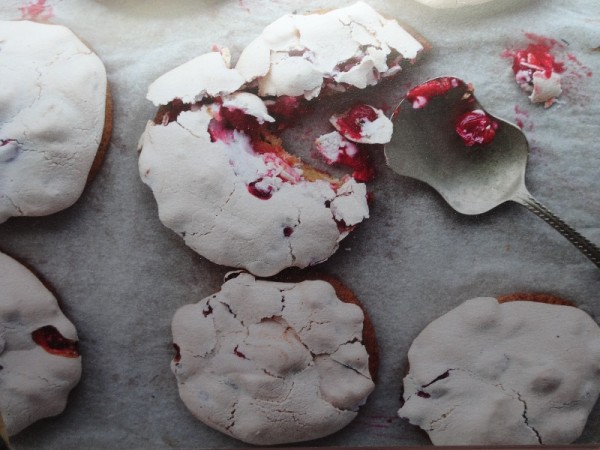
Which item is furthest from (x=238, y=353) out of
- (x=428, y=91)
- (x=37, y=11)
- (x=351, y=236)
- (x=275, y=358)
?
(x=37, y=11)

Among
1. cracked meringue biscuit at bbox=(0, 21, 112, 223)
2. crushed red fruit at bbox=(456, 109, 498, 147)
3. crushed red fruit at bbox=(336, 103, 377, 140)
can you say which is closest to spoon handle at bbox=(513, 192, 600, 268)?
crushed red fruit at bbox=(456, 109, 498, 147)

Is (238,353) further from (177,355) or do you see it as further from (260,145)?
(260,145)

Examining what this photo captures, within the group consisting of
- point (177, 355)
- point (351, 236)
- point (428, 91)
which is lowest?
point (177, 355)

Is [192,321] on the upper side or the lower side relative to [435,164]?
lower

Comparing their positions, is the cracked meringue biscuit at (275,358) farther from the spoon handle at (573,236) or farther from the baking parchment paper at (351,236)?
the spoon handle at (573,236)

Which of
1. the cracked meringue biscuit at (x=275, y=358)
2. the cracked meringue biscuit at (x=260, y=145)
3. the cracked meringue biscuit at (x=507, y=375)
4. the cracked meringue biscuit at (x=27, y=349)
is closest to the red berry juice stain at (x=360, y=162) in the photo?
the cracked meringue biscuit at (x=260, y=145)

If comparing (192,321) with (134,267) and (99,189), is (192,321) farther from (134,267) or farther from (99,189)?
(99,189)

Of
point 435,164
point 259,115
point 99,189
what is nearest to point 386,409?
point 435,164
